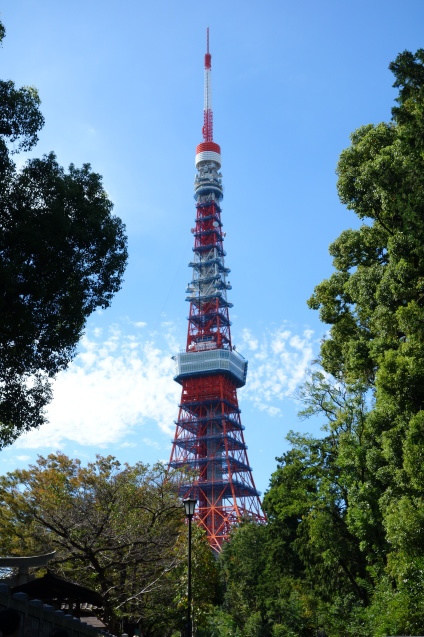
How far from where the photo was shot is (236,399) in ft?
252

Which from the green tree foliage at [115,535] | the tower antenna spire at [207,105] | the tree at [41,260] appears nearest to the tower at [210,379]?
the tower antenna spire at [207,105]

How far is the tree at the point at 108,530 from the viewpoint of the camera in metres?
15.8

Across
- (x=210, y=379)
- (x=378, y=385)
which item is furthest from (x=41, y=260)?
(x=210, y=379)

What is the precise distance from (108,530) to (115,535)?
32 cm

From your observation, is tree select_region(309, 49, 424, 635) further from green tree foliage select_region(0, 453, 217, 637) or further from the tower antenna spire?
the tower antenna spire

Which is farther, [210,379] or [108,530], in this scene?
[210,379]

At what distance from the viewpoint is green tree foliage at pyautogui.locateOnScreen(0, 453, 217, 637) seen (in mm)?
15906

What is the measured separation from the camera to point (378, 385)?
537 inches

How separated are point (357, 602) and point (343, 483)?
16.9 feet

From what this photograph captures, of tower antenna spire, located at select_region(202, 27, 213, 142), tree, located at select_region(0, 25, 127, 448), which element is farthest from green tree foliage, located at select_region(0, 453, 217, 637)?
tower antenna spire, located at select_region(202, 27, 213, 142)

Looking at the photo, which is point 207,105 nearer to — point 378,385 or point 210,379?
point 210,379

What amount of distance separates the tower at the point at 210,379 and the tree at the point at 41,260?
5048cm

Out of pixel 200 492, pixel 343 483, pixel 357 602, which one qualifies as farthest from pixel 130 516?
pixel 200 492

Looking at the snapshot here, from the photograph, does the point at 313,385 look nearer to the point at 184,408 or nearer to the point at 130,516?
the point at 130,516
